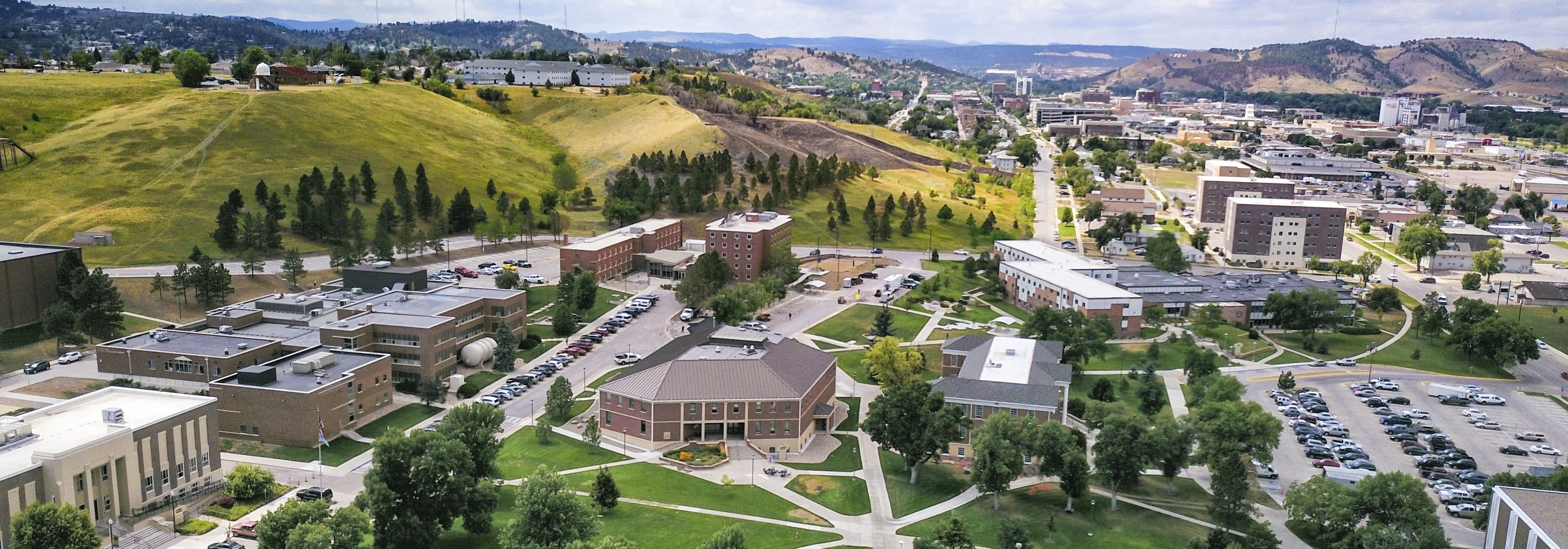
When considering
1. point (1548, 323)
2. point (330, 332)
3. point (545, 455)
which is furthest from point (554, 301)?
point (1548, 323)

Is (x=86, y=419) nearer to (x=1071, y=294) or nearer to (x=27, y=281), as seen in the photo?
(x=27, y=281)

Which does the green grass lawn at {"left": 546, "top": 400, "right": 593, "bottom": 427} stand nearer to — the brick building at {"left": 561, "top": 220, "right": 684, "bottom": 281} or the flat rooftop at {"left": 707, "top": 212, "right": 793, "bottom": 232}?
the brick building at {"left": 561, "top": 220, "right": 684, "bottom": 281}

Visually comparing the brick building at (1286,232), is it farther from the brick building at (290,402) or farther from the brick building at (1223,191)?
the brick building at (290,402)

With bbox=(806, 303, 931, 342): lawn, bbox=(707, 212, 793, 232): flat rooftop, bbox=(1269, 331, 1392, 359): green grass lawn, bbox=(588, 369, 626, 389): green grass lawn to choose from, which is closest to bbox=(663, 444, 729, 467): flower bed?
bbox=(588, 369, 626, 389): green grass lawn

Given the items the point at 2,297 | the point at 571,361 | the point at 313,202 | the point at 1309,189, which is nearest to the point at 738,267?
the point at 571,361

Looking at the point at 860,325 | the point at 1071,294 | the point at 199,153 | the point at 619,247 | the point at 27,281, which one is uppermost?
the point at 199,153

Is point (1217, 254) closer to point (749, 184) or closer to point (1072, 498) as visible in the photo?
point (749, 184)

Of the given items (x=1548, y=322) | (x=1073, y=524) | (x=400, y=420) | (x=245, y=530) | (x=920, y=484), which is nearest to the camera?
(x=245, y=530)
